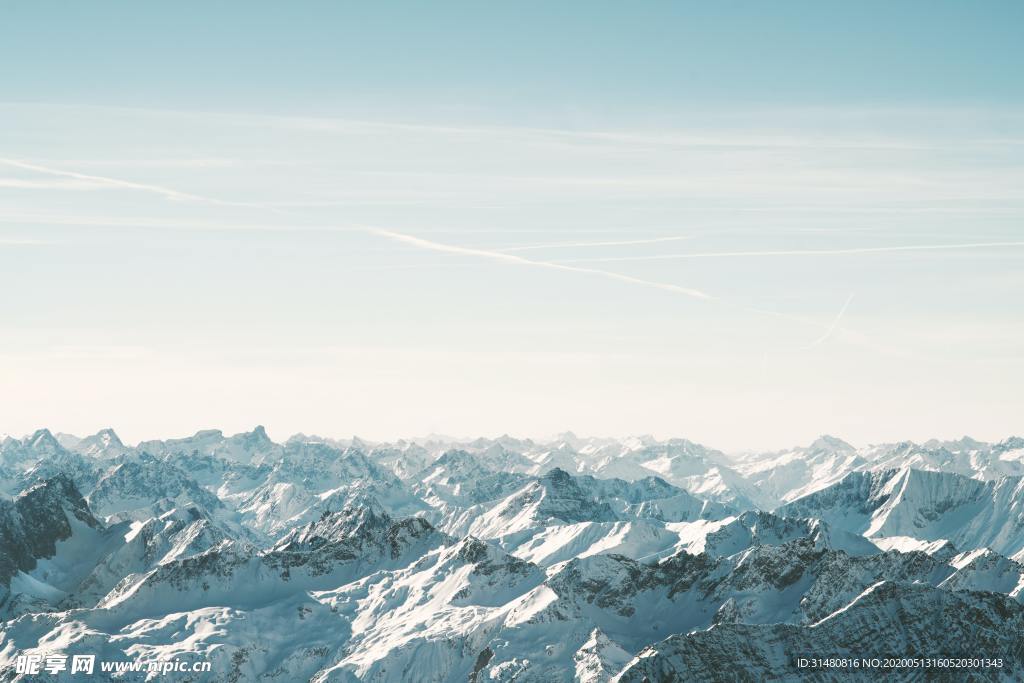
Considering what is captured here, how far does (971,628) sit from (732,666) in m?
42.1

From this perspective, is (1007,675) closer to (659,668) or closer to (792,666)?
(792,666)

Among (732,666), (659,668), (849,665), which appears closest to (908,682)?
(849,665)

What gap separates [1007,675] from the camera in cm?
19425

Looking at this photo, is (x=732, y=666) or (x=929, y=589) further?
(x=929, y=589)

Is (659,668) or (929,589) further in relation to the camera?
(929,589)

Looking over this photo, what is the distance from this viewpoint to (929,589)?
656 ft

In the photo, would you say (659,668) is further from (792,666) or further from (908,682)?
(908,682)

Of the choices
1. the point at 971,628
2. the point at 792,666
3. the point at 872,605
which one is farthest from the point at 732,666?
the point at 971,628

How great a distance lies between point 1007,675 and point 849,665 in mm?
26849

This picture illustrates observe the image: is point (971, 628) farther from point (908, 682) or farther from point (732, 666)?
point (732, 666)

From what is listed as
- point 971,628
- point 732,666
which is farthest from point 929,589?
point 732,666

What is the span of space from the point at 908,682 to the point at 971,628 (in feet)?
51.3

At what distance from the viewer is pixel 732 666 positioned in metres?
188

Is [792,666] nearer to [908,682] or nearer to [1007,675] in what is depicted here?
[908,682]
